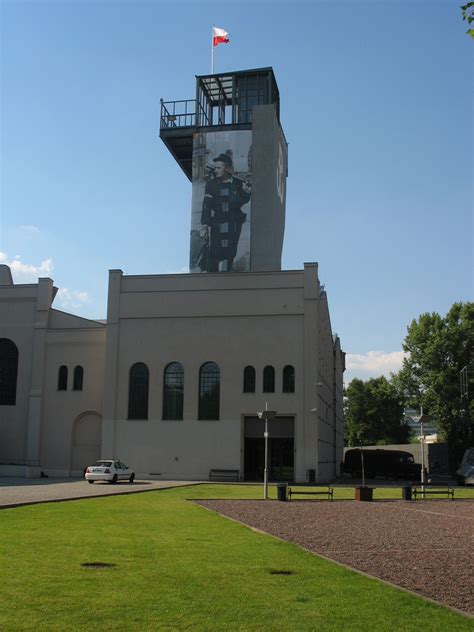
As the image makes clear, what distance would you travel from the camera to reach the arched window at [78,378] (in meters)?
51.2

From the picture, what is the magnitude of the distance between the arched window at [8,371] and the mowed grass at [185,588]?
3964 centimetres

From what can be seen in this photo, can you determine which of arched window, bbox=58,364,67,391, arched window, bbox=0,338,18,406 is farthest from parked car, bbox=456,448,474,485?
arched window, bbox=0,338,18,406

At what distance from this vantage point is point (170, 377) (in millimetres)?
48531

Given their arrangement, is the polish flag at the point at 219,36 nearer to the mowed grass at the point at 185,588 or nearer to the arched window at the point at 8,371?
the arched window at the point at 8,371

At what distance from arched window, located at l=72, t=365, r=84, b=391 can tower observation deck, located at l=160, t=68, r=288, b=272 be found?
88.8 ft

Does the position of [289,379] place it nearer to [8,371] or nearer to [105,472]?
[105,472]

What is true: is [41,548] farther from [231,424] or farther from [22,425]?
[22,425]

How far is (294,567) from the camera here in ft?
34.9

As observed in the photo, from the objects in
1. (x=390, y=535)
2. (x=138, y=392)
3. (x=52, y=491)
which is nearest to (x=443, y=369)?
(x=138, y=392)

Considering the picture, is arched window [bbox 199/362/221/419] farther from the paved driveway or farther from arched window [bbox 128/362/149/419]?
the paved driveway

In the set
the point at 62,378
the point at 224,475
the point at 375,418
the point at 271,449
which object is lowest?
the point at 224,475

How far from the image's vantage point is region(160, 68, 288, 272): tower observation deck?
74.8m

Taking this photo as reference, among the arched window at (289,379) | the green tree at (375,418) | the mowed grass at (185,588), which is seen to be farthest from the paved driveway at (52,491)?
the green tree at (375,418)

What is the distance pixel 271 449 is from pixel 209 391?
220 inches
